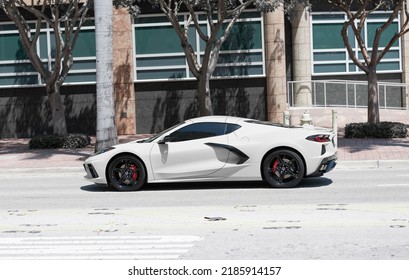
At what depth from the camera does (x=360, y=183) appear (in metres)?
14.0

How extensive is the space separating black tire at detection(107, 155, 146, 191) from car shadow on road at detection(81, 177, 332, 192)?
0.30 meters

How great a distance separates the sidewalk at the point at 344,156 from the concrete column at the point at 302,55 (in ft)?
20.1

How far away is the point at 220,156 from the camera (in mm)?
13469

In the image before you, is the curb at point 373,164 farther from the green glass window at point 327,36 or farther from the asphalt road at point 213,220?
the green glass window at point 327,36

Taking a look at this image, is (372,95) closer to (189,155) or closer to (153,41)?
(153,41)

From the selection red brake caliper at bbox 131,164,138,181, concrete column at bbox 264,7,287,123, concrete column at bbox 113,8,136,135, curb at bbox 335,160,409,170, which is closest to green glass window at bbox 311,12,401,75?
concrete column at bbox 264,7,287,123

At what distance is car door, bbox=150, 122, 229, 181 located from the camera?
1348 centimetres

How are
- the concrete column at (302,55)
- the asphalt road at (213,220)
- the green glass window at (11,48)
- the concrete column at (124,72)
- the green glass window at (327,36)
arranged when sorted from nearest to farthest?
1. the asphalt road at (213,220)
2. the concrete column at (124,72)
3. the green glass window at (11,48)
4. the concrete column at (302,55)
5. the green glass window at (327,36)

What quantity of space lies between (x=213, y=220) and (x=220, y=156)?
11.1 feet

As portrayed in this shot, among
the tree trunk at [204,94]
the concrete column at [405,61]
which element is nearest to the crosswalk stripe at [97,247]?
the tree trunk at [204,94]

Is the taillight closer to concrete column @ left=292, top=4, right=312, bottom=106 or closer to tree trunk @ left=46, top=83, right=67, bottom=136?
tree trunk @ left=46, top=83, right=67, bottom=136

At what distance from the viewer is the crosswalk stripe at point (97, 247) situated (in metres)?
7.95

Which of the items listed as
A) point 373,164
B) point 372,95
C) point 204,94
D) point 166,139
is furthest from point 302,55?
point 166,139

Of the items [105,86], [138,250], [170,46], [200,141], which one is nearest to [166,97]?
[170,46]
